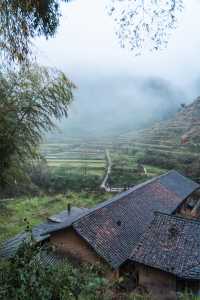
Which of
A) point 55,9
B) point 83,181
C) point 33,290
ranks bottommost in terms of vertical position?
point 83,181

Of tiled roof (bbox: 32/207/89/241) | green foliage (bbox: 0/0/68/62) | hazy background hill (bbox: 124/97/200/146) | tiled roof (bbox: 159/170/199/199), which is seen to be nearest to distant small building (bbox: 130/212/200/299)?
tiled roof (bbox: 32/207/89/241)

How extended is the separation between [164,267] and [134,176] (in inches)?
945

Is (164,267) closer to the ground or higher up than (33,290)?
closer to the ground

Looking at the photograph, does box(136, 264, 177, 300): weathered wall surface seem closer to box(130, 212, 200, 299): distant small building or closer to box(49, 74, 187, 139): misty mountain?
box(130, 212, 200, 299): distant small building

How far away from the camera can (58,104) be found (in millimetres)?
7000

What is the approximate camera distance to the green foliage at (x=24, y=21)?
3688mm

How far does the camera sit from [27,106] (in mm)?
6781

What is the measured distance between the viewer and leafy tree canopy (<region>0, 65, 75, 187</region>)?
6570mm

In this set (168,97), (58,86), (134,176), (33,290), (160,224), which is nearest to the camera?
(33,290)

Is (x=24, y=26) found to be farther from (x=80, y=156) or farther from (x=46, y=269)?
(x=80, y=156)

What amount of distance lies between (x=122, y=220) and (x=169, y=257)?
4225 mm

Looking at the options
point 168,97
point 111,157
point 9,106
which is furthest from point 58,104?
point 168,97

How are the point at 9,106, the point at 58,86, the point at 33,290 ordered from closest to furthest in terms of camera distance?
the point at 33,290 → the point at 9,106 → the point at 58,86

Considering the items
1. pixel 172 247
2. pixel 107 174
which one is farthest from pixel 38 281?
pixel 107 174
